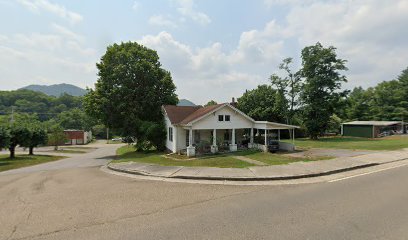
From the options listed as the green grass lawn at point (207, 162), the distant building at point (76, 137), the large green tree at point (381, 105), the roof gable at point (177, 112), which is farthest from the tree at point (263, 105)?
the distant building at point (76, 137)

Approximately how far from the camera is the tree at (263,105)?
40.9m

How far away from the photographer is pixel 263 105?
4194cm

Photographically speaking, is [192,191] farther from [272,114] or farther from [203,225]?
[272,114]

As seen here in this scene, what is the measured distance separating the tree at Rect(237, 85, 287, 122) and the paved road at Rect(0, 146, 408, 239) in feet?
101

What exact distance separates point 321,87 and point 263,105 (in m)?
9.85

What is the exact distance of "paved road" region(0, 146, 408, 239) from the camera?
223 inches

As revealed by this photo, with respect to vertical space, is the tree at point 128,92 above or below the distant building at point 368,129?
above

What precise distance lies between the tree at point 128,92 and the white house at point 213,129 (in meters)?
4.59

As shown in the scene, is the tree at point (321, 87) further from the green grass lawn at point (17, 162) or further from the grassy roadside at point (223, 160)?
the green grass lawn at point (17, 162)

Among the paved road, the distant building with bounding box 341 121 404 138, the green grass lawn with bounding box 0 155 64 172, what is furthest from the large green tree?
the green grass lawn with bounding box 0 155 64 172

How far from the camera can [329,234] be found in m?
5.46

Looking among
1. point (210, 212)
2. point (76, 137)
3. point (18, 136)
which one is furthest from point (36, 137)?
point (76, 137)

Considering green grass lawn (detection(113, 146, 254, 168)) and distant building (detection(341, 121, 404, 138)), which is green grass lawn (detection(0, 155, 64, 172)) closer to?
green grass lawn (detection(113, 146, 254, 168))

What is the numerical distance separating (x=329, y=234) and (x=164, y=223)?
12.5 ft
